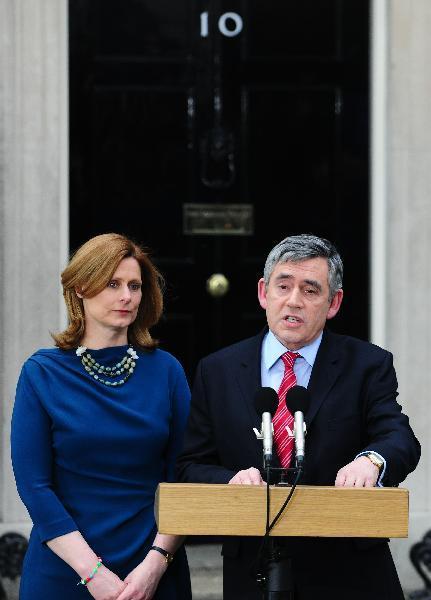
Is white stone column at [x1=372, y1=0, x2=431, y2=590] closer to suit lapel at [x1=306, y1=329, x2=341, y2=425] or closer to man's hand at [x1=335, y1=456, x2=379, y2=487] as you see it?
suit lapel at [x1=306, y1=329, x2=341, y2=425]

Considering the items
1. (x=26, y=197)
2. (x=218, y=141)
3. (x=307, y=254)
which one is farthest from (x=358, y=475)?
(x=218, y=141)

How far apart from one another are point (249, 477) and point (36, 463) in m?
0.85

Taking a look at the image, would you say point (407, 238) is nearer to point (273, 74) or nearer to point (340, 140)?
point (340, 140)

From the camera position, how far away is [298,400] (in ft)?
9.98

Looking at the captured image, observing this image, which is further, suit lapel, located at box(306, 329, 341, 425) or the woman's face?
the woman's face

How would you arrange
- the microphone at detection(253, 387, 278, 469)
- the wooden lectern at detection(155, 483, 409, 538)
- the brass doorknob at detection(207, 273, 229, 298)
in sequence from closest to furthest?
the wooden lectern at detection(155, 483, 409, 538) → the microphone at detection(253, 387, 278, 469) → the brass doorknob at detection(207, 273, 229, 298)

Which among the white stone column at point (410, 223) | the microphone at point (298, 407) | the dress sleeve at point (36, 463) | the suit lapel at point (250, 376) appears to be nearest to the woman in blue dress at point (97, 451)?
the dress sleeve at point (36, 463)

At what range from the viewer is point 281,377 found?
11.3ft

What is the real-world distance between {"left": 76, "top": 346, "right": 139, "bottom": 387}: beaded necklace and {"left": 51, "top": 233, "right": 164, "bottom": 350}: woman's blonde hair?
0.17ft

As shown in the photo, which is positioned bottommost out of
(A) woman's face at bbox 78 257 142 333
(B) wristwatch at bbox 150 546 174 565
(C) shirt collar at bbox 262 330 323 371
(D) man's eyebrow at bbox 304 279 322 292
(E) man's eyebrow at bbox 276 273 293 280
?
(B) wristwatch at bbox 150 546 174 565

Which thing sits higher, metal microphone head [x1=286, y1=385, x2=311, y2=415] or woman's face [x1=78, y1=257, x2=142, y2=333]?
woman's face [x1=78, y1=257, x2=142, y2=333]

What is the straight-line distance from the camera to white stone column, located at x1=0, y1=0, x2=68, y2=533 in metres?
5.91

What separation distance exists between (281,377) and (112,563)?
773 mm

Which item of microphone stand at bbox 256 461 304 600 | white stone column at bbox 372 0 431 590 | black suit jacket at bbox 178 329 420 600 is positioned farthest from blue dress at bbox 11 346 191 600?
white stone column at bbox 372 0 431 590
